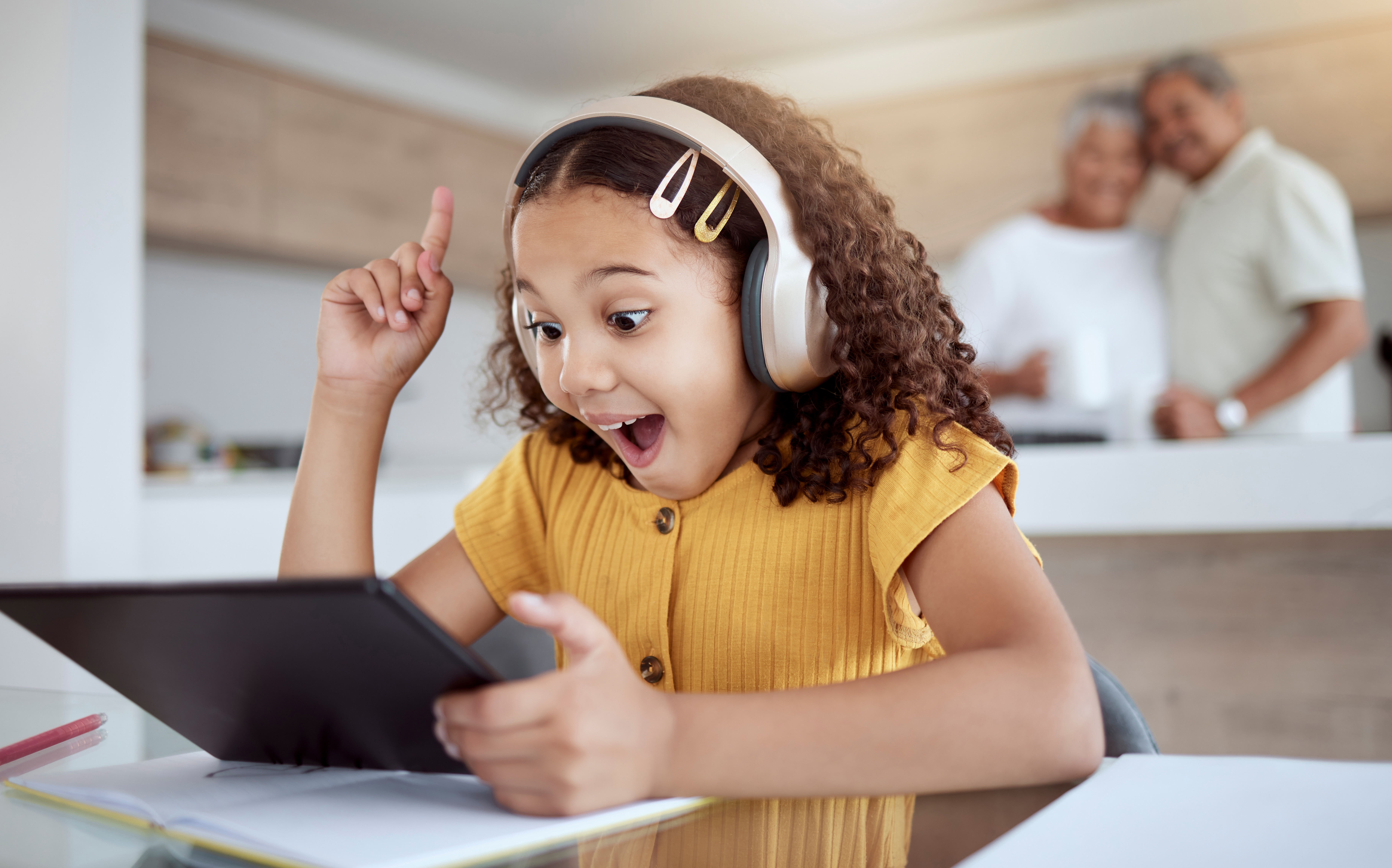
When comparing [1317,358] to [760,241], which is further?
[1317,358]

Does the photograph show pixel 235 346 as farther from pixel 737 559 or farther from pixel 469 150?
pixel 737 559

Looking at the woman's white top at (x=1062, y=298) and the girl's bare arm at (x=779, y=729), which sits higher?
the woman's white top at (x=1062, y=298)

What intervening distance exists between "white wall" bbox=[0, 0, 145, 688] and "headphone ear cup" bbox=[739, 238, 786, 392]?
1.28 m

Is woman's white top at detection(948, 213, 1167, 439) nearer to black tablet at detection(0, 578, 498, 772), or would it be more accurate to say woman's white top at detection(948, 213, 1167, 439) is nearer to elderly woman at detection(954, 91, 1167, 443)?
elderly woman at detection(954, 91, 1167, 443)

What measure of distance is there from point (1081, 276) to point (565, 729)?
3415 millimetres

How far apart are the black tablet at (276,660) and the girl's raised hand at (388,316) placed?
0.35 metres

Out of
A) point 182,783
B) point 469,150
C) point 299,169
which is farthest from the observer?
point 469,150

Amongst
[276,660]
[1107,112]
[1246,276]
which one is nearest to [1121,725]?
[276,660]

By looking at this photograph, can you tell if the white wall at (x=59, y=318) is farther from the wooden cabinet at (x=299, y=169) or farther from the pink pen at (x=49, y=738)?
the wooden cabinet at (x=299, y=169)

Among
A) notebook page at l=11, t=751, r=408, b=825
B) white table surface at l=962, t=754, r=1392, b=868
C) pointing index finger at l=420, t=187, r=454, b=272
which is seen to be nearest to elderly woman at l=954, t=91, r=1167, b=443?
pointing index finger at l=420, t=187, r=454, b=272

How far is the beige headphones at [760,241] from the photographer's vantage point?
71 centimetres

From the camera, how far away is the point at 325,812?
497 millimetres

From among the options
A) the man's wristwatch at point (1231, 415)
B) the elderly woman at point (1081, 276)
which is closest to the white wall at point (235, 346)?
the elderly woman at point (1081, 276)

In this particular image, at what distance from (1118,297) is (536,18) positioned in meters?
2.26
